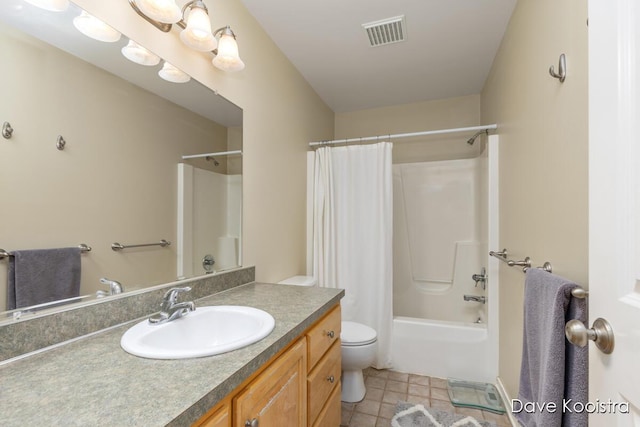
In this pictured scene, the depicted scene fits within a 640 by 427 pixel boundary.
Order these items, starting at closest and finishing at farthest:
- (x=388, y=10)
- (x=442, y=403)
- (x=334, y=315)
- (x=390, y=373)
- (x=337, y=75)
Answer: (x=334, y=315), (x=388, y=10), (x=442, y=403), (x=390, y=373), (x=337, y=75)

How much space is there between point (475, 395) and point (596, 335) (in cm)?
173

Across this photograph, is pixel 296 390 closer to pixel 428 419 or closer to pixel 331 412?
pixel 331 412

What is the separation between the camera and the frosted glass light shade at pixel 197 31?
1218mm

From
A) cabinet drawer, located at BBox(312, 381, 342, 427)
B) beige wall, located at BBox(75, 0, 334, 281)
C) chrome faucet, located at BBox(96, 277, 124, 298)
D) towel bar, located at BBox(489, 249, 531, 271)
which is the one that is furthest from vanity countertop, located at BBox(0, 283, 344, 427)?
towel bar, located at BBox(489, 249, 531, 271)

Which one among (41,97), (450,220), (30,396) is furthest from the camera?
(450,220)

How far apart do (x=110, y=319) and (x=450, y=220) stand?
9.01 ft

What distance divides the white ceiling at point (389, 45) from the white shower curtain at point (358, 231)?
65cm

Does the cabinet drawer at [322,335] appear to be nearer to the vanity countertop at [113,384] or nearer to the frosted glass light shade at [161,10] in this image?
the vanity countertop at [113,384]

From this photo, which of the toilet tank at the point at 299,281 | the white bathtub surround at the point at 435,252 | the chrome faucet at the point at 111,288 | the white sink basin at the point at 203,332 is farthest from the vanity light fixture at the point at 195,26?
the white bathtub surround at the point at 435,252

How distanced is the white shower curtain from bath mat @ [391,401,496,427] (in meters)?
0.47

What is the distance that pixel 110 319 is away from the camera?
982 millimetres

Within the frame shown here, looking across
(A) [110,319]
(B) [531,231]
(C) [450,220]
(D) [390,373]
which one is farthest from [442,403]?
(A) [110,319]

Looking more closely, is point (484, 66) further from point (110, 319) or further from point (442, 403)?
point (110, 319)

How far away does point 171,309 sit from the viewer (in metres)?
1.06
